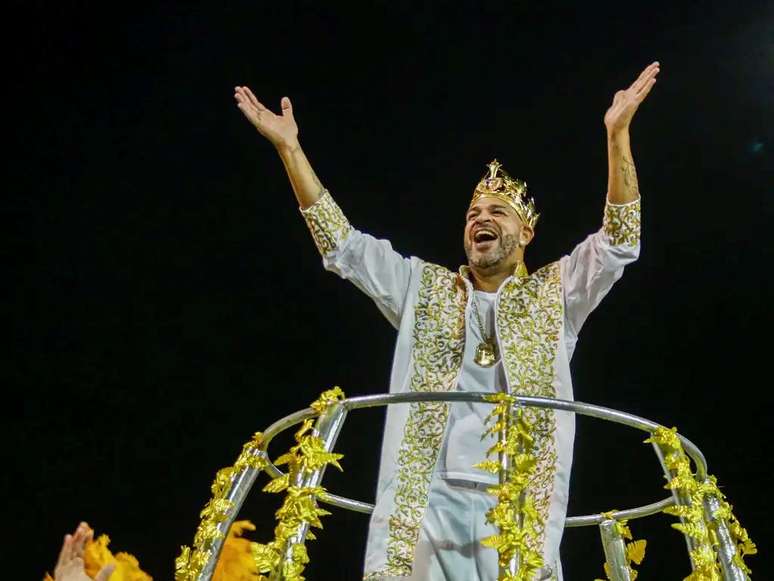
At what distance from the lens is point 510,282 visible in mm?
3652

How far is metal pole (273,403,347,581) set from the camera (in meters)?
2.35

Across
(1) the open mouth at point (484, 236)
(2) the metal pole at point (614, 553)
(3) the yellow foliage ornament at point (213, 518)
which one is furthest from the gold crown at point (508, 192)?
(3) the yellow foliage ornament at point (213, 518)

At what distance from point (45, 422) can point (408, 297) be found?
4235mm

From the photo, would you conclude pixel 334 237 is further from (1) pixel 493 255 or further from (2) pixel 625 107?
(2) pixel 625 107

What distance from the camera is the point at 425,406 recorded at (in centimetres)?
332

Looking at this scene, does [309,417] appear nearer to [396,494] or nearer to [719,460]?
[396,494]

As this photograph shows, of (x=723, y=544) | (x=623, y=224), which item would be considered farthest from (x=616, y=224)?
(x=723, y=544)

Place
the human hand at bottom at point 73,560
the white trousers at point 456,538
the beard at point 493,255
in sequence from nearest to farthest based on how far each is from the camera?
the human hand at bottom at point 73,560, the white trousers at point 456,538, the beard at point 493,255

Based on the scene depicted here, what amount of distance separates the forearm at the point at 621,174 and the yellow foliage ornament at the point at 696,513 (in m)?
1.06

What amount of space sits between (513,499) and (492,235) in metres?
1.48

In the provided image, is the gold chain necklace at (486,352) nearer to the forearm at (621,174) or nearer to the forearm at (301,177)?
the forearm at (621,174)

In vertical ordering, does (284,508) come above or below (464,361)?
below

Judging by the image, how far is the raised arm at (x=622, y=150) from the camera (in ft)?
11.3

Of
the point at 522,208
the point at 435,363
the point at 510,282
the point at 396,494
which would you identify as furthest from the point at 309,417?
the point at 522,208
